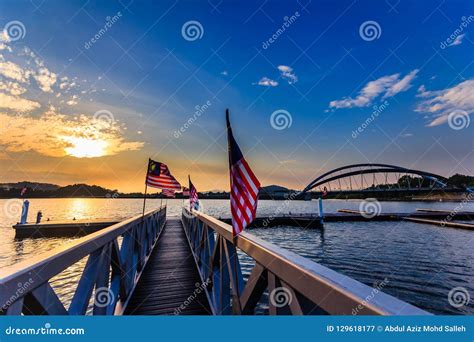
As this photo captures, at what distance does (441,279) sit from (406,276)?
150 cm

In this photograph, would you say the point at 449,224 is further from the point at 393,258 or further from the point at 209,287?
the point at 209,287

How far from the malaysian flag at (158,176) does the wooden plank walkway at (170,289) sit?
2531 mm

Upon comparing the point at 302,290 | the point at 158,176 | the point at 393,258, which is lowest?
the point at 393,258

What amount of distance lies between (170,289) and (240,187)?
427 centimetres

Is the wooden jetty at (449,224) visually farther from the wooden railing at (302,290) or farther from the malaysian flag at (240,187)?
the wooden railing at (302,290)

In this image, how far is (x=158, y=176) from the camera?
383 inches

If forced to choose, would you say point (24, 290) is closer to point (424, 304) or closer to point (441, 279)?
point (424, 304)

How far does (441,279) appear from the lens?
12.8 metres

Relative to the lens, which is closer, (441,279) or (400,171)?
(441,279)

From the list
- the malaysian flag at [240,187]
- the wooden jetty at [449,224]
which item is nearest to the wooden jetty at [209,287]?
Answer: the malaysian flag at [240,187]

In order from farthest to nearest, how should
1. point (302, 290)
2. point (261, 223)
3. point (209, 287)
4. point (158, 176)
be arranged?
point (261, 223)
point (158, 176)
point (209, 287)
point (302, 290)

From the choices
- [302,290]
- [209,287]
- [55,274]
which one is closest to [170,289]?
[209,287]

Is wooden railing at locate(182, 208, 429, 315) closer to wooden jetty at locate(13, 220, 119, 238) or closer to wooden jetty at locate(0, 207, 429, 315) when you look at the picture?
wooden jetty at locate(0, 207, 429, 315)
